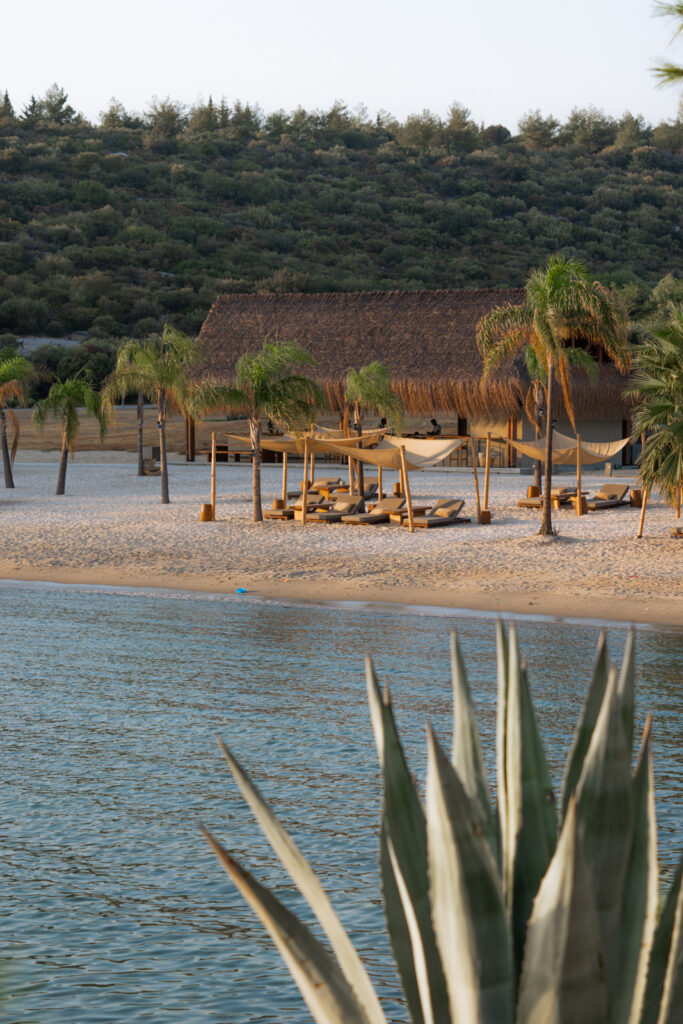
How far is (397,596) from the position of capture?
14.3m

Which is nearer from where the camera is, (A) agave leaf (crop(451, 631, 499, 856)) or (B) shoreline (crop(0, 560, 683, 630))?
(A) agave leaf (crop(451, 631, 499, 856))

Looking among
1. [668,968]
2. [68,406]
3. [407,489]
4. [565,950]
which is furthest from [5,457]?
[565,950]

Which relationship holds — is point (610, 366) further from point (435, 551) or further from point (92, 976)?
point (92, 976)

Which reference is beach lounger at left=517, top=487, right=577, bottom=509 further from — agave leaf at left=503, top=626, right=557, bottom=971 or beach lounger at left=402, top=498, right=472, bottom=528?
agave leaf at left=503, top=626, right=557, bottom=971

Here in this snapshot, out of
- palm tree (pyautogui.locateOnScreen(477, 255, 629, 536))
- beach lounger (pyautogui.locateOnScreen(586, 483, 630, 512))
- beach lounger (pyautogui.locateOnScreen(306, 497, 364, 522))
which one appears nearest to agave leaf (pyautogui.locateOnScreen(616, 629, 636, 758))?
palm tree (pyautogui.locateOnScreen(477, 255, 629, 536))

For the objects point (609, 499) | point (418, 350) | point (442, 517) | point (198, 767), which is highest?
point (418, 350)

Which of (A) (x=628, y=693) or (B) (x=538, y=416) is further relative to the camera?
(B) (x=538, y=416)

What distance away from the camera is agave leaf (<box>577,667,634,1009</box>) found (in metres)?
1.75

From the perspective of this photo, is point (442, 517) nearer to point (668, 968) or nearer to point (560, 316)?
point (560, 316)

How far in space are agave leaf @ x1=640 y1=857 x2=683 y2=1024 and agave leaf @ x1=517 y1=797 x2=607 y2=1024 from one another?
0.22 m

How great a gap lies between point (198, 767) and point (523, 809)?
612 cm

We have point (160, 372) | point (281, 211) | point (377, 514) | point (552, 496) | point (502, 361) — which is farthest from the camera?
point (281, 211)

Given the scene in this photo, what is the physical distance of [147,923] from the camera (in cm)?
544

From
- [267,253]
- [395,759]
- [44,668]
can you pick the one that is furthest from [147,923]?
[267,253]
